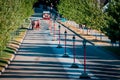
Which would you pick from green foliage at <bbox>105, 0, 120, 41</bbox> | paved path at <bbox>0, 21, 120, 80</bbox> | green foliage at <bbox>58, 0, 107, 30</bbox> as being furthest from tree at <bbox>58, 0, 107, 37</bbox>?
green foliage at <bbox>105, 0, 120, 41</bbox>

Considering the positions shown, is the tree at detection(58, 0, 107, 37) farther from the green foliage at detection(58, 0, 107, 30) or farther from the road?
the road

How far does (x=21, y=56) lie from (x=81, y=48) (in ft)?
23.4

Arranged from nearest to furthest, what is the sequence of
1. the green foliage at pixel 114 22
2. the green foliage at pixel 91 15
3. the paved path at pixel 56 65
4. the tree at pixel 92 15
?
the paved path at pixel 56 65 < the green foliage at pixel 114 22 < the tree at pixel 92 15 < the green foliage at pixel 91 15

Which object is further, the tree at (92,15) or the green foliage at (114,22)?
the tree at (92,15)

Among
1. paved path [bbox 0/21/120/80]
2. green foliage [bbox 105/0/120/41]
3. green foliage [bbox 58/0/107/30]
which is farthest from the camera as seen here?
green foliage [bbox 58/0/107/30]

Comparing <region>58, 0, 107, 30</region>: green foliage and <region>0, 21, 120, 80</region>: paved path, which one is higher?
<region>58, 0, 107, 30</region>: green foliage

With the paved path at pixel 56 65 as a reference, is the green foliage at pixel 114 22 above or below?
above

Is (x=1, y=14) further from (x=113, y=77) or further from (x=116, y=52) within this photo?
(x=116, y=52)

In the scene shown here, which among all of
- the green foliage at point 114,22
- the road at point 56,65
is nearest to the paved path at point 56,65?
the road at point 56,65

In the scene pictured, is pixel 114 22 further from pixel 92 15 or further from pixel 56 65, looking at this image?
pixel 92 15

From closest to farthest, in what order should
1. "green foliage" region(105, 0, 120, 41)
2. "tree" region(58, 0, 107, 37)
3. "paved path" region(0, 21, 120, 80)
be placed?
1. "paved path" region(0, 21, 120, 80)
2. "green foliage" region(105, 0, 120, 41)
3. "tree" region(58, 0, 107, 37)

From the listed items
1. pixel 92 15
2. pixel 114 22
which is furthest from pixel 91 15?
pixel 114 22

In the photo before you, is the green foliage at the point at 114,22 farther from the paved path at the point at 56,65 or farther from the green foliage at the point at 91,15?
the green foliage at the point at 91,15

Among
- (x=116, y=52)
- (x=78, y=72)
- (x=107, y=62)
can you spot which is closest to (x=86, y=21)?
(x=116, y=52)
